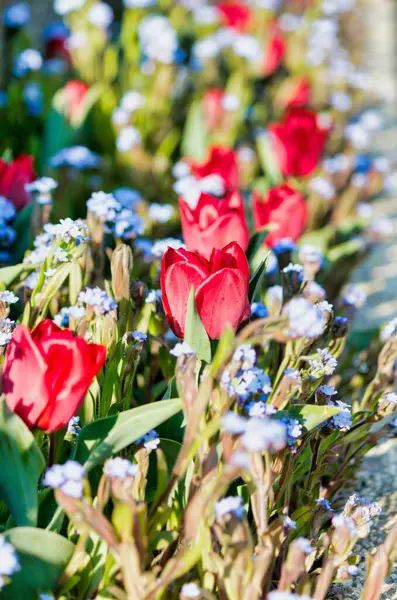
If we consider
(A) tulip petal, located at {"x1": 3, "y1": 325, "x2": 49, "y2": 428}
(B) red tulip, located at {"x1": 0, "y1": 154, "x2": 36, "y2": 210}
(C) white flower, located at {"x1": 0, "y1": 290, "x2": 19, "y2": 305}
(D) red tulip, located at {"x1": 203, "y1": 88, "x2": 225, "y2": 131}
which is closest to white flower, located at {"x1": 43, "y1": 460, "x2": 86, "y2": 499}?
(A) tulip petal, located at {"x1": 3, "y1": 325, "x2": 49, "y2": 428}

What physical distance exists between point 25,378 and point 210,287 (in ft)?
0.96

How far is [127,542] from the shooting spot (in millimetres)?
930

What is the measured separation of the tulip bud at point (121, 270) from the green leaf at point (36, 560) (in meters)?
0.44

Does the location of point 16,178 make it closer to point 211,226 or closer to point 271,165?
point 211,226

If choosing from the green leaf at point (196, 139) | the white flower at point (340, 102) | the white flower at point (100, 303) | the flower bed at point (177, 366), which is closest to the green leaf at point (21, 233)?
the flower bed at point (177, 366)

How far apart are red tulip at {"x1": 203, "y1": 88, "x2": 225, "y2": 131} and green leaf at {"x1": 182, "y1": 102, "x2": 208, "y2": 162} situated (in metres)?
0.02

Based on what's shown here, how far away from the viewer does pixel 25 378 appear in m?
1.02

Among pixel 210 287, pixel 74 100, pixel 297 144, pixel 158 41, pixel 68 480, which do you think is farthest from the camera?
pixel 158 41

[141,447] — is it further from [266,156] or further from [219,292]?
[266,156]

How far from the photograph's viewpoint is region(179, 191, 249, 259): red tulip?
1.38m

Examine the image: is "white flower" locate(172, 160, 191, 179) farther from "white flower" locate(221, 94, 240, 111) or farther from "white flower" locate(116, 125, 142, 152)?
"white flower" locate(221, 94, 240, 111)

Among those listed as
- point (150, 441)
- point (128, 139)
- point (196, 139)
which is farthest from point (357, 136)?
point (150, 441)

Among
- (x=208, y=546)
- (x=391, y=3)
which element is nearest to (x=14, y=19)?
(x=208, y=546)

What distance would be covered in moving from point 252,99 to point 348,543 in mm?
2326
